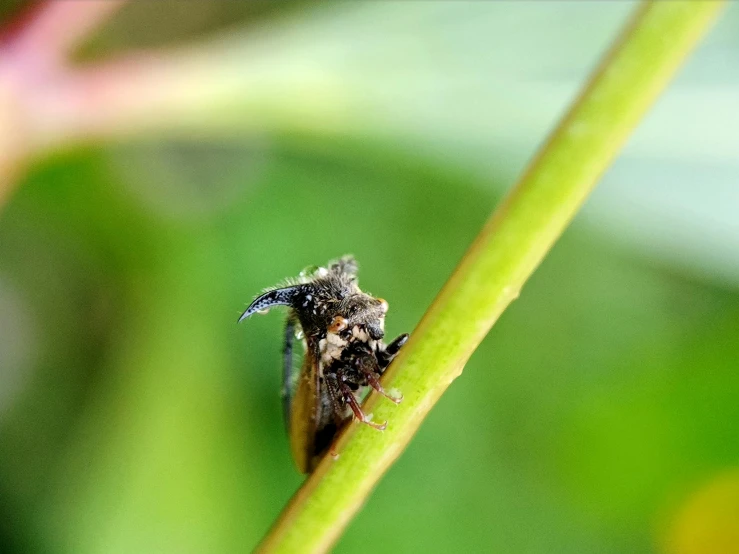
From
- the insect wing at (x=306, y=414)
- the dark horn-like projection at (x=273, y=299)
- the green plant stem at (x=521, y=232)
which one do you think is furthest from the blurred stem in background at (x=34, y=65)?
the green plant stem at (x=521, y=232)

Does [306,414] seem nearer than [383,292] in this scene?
Yes

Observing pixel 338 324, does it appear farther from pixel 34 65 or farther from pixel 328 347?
pixel 34 65

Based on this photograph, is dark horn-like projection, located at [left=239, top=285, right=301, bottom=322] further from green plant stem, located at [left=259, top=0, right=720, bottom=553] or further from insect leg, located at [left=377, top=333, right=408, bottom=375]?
green plant stem, located at [left=259, top=0, right=720, bottom=553]

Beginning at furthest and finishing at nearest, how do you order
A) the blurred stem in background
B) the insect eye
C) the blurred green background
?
the blurred green background → the blurred stem in background → the insect eye

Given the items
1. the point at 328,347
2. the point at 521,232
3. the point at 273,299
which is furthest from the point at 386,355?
the point at 521,232

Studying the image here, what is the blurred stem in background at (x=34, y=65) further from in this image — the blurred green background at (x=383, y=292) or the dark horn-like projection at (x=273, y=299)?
the dark horn-like projection at (x=273, y=299)

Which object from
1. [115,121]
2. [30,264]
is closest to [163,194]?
[30,264]

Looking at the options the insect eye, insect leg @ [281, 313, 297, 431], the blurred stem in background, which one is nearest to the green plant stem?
the insect eye
